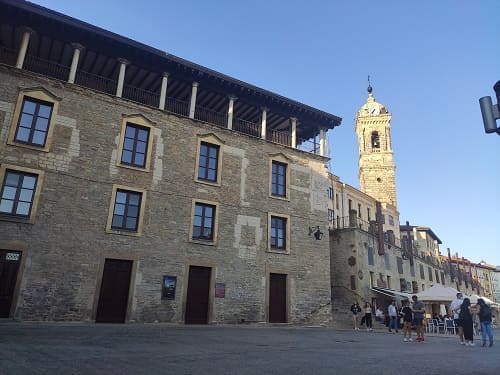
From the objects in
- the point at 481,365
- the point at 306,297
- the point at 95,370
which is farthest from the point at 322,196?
the point at 95,370

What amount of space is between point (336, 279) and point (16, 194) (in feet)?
62.3

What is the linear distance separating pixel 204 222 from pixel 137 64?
7.82 m

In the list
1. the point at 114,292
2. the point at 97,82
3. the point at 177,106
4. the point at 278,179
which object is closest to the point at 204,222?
the point at 114,292

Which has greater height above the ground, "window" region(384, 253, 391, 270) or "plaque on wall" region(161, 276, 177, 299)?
"window" region(384, 253, 391, 270)

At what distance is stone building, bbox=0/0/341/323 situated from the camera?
43.3 ft

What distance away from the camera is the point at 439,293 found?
19.3 metres

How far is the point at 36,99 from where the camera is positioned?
14211mm

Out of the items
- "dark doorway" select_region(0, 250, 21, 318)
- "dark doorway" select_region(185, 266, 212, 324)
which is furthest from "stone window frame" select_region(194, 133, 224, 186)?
"dark doorway" select_region(0, 250, 21, 318)

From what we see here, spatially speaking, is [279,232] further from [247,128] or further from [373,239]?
[373,239]

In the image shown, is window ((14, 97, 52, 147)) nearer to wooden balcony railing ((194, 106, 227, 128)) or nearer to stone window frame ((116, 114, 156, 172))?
stone window frame ((116, 114, 156, 172))

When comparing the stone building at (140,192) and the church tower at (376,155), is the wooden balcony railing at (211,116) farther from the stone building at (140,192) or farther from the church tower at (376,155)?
the church tower at (376,155)

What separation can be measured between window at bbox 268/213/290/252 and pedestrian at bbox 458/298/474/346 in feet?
27.7

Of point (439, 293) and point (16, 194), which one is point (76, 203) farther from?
point (439, 293)

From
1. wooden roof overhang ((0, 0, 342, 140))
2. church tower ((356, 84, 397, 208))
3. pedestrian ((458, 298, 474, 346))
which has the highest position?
church tower ((356, 84, 397, 208))
